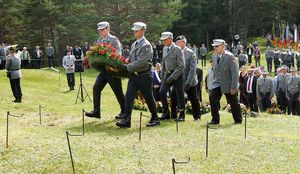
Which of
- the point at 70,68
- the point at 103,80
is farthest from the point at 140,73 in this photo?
the point at 70,68

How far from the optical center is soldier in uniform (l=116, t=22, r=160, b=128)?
10078 mm

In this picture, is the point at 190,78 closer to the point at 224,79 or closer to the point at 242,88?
the point at 224,79

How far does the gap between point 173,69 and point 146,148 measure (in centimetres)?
333

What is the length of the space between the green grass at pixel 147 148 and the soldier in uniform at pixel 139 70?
0.45 metres

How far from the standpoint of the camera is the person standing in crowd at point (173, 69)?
1096 centimetres

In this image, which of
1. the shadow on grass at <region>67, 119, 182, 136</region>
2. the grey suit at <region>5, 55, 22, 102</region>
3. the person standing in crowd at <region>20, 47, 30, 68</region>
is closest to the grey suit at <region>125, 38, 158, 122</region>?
the shadow on grass at <region>67, 119, 182, 136</region>

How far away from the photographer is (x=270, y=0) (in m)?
59.6

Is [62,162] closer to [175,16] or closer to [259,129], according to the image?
[259,129]

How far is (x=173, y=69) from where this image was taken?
11109 millimetres

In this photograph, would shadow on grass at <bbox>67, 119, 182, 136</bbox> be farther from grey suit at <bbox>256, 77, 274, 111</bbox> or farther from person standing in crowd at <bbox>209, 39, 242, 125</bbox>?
grey suit at <bbox>256, 77, 274, 111</bbox>

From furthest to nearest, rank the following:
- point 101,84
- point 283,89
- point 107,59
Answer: point 283,89 < point 101,84 < point 107,59

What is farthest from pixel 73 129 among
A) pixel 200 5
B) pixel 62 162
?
pixel 200 5

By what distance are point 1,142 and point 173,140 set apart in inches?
119

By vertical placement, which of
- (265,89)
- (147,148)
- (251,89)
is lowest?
(265,89)
